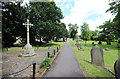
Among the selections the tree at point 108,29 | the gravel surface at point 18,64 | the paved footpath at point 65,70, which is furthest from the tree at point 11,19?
the tree at point 108,29

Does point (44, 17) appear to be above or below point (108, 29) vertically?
above

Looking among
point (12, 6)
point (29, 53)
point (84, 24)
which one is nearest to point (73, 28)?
point (84, 24)

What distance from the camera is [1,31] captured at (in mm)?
13945

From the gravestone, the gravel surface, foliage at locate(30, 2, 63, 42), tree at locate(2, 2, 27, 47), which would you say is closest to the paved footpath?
the gravel surface

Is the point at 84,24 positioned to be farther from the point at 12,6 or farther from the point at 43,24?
the point at 12,6

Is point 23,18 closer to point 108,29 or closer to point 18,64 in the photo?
point 18,64

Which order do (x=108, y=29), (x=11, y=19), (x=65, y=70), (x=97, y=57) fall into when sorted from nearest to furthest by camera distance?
(x=65, y=70)
(x=97, y=57)
(x=11, y=19)
(x=108, y=29)

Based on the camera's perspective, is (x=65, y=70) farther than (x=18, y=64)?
No

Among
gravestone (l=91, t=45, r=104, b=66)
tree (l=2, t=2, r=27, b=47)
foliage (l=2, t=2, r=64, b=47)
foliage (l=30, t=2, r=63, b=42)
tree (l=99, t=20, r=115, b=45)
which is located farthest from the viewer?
tree (l=99, t=20, r=115, b=45)

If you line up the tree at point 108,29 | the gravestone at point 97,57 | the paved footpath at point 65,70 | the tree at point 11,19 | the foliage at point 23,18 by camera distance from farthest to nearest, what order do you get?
1. the tree at point 108,29
2. the foliage at point 23,18
3. the tree at point 11,19
4. the gravestone at point 97,57
5. the paved footpath at point 65,70

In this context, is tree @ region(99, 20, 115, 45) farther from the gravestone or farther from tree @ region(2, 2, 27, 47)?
tree @ region(2, 2, 27, 47)

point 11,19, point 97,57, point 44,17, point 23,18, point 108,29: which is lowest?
point 97,57

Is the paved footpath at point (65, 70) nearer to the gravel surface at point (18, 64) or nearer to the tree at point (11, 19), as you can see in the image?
the gravel surface at point (18, 64)

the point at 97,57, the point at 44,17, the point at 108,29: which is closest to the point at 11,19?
the point at 44,17
